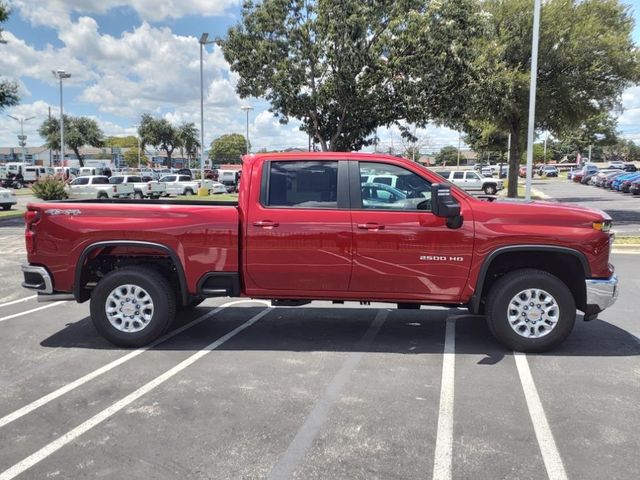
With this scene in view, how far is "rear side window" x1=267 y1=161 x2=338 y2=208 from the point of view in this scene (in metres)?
5.37

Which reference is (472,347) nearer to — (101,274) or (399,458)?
(399,458)

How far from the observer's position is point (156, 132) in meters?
81.5

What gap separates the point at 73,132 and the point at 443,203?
74602mm

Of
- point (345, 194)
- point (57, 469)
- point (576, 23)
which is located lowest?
point (57, 469)

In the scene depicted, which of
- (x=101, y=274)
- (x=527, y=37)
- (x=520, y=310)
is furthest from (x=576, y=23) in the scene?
(x=101, y=274)

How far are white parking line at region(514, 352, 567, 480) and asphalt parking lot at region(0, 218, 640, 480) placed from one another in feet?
0.05

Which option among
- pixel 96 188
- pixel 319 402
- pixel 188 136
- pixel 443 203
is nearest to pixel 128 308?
pixel 319 402

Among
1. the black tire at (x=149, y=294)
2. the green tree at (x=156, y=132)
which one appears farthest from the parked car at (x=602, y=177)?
the green tree at (x=156, y=132)

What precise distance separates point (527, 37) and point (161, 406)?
69.4 feet

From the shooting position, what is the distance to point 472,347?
220 inches

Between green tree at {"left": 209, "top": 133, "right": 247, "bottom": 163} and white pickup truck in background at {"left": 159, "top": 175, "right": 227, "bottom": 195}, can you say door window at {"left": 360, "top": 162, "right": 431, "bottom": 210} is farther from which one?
green tree at {"left": 209, "top": 133, "right": 247, "bottom": 163}

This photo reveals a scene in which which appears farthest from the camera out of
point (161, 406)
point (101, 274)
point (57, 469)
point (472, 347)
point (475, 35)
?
point (475, 35)

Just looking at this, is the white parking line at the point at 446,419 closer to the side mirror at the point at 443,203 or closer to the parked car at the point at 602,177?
the side mirror at the point at 443,203

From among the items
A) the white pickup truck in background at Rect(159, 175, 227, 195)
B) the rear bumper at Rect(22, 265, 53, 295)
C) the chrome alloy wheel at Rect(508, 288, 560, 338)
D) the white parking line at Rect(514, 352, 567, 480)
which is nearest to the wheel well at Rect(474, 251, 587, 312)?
the chrome alloy wheel at Rect(508, 288, 560, 338)
